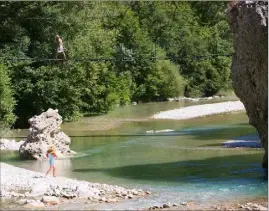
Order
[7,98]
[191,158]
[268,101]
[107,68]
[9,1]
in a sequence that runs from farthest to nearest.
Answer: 1. [107,68]
2. [9,1]
3. [7,98]
4. [191,158]
5. [268,101]

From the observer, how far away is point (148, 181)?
22.0 meters

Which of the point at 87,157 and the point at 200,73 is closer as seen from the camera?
the point at 87,157

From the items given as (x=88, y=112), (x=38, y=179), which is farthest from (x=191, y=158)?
(x=88, y=112)

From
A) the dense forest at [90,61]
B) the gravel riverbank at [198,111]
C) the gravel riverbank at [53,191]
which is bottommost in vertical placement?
the gravel riverbank at [198,111]

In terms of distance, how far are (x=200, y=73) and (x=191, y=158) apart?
42.9 meters

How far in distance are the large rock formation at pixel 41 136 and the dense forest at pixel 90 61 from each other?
3631 millimetres

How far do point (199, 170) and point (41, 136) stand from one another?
23.8 feet

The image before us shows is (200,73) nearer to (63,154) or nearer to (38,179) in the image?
(63,154)

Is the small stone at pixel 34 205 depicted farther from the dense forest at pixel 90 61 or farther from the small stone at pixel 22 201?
the dense forest at pixel 90 61

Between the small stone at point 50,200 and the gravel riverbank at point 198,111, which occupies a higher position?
the small stone at point 50,200

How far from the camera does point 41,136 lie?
27109mm

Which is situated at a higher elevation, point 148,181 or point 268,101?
point 268,101

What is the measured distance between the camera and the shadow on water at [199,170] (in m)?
22.4

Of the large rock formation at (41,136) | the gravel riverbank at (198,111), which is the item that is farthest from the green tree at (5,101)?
the gravel riverbank at (198,111)
